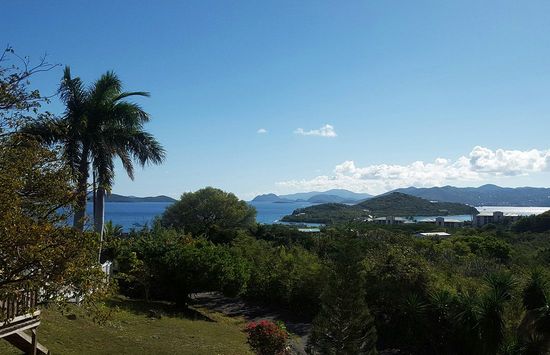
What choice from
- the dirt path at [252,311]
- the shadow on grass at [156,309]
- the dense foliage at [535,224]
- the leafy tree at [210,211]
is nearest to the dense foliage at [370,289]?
the dirt path at [252,311]

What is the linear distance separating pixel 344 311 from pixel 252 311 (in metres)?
14.3

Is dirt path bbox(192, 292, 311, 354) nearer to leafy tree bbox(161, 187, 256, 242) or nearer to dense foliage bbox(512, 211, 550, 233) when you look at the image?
leafy tree bbox(161, 187, 256, 242)

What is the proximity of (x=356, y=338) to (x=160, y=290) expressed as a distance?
1392 centimetres

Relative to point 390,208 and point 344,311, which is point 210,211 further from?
point 390,208

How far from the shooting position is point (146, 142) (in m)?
19.5

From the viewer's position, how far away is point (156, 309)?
21.0m

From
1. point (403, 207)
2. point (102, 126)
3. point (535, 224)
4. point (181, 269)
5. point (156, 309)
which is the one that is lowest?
point (156, 309)

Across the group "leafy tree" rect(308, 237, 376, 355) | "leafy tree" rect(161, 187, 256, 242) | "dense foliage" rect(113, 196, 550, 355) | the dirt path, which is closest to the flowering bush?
"dense foliage" rect(113, 196, 550, 355)

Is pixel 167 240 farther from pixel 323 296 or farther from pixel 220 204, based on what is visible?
pixel 220 204

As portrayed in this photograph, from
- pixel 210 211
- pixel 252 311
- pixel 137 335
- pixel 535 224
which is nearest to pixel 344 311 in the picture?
pixel 137 335

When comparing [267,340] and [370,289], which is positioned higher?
[370,289]

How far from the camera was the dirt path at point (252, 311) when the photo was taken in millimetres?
22619

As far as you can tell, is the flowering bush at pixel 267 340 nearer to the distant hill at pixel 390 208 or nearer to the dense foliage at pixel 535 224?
the dense foliage at pixel 535 224

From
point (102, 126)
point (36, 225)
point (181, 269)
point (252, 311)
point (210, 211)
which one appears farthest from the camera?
point (210, 211)
